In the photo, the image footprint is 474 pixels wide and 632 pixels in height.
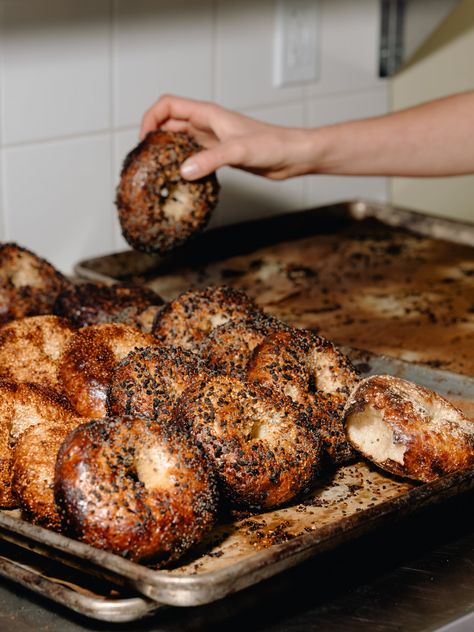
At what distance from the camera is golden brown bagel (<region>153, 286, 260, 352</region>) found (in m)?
1.55

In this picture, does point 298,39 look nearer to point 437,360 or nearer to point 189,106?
point 189,106

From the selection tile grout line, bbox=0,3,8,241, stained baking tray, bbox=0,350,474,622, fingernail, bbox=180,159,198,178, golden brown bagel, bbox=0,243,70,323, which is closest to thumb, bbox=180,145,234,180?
fingernail, bbox=180,159,198,178

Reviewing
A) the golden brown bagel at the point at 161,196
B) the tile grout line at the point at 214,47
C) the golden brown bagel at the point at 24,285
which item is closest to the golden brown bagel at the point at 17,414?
the golden brown bagel at the point at 24,285

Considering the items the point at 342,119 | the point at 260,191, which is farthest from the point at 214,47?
the point at 342,119

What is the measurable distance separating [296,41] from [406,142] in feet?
2.40

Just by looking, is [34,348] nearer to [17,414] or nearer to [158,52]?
[17,414]

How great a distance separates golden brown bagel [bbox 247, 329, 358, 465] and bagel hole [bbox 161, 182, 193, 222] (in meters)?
0.45

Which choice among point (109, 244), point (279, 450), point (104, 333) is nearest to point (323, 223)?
point (109, 244)

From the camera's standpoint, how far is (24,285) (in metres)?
1.73

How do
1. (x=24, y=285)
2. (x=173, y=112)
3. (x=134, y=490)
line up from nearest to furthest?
(x=134, y=490) < (x=24, y=285) < (x=173, y=112)

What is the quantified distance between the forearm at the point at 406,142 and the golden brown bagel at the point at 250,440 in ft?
2.87

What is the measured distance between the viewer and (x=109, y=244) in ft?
7.91

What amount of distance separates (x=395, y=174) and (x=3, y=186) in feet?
2.73

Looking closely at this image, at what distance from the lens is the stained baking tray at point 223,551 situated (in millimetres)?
1000
